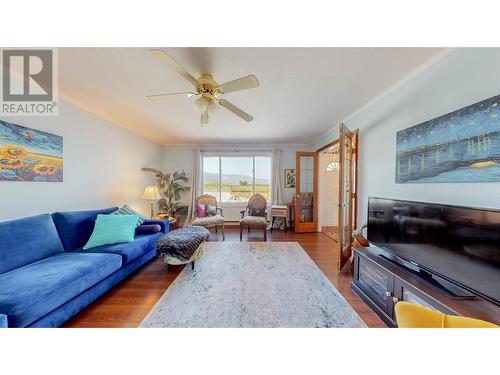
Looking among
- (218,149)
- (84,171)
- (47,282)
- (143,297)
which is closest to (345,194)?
(143,297)

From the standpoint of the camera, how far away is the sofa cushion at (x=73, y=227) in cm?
213

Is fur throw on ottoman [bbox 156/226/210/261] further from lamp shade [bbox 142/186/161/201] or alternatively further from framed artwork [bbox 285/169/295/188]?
framed artwork [bbox 285/169/295/188]

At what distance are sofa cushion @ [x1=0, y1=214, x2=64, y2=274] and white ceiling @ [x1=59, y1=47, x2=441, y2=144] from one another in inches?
62.5

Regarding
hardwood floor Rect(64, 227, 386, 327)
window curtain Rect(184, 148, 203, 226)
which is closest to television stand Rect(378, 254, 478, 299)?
hardwood floor Rect(64, 227, 386, 327)

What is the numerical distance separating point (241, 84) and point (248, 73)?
1.18 feet

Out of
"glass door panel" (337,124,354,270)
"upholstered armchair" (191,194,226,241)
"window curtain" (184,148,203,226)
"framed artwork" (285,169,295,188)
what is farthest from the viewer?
"framed artwork" (285,169,295,188)

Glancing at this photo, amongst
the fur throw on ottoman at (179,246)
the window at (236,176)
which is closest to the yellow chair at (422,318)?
the fur throw on ottoman at (179,246)

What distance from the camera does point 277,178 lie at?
5.11 meters

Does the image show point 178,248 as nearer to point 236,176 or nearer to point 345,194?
point 345,194

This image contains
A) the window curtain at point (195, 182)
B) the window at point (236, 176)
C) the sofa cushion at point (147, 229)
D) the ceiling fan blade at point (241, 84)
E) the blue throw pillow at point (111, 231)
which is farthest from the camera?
the window at point (236, 176)

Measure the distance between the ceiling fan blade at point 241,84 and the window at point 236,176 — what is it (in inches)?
142

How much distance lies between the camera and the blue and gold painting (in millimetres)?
1200

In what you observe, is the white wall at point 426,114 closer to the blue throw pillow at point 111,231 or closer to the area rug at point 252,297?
the area rug at point 252,297
